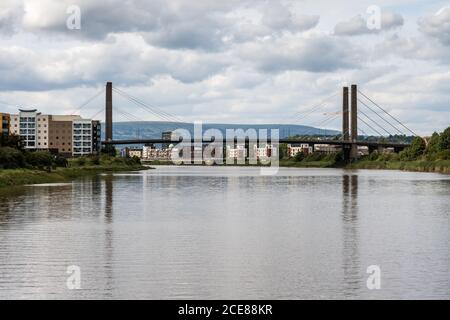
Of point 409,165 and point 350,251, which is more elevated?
point 409,165

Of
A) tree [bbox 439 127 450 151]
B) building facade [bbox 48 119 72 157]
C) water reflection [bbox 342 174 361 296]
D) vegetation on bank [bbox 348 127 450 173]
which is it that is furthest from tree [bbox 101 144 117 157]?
water reflection [bbox 342 174 361 296]

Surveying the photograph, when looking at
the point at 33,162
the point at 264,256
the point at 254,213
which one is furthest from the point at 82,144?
the point at 264,256

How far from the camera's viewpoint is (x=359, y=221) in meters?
28.2

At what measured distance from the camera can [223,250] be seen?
66.1 ft

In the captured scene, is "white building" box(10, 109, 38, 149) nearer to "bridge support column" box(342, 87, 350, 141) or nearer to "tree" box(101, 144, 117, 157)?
"tree" box(101, 144, 117, 157)

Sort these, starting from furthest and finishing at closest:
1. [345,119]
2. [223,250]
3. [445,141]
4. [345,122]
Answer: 1. [345,119]
2. [345,122]
3. [445,141]
4. [223,250]

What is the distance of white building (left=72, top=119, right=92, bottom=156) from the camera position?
145750 mm

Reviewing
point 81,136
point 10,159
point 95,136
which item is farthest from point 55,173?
point 95,136

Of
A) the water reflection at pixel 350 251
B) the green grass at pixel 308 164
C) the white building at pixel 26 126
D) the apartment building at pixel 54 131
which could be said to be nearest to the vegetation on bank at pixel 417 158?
the green grass at pixel 308 164

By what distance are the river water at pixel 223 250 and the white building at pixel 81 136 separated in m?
112

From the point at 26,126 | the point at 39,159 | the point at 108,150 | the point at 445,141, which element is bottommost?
the point at 39,159

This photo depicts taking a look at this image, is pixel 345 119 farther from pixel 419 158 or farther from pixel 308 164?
pixel 419 158

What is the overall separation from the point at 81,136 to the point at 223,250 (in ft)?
425

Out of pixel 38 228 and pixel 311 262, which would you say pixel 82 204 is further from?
pixel 311 262
